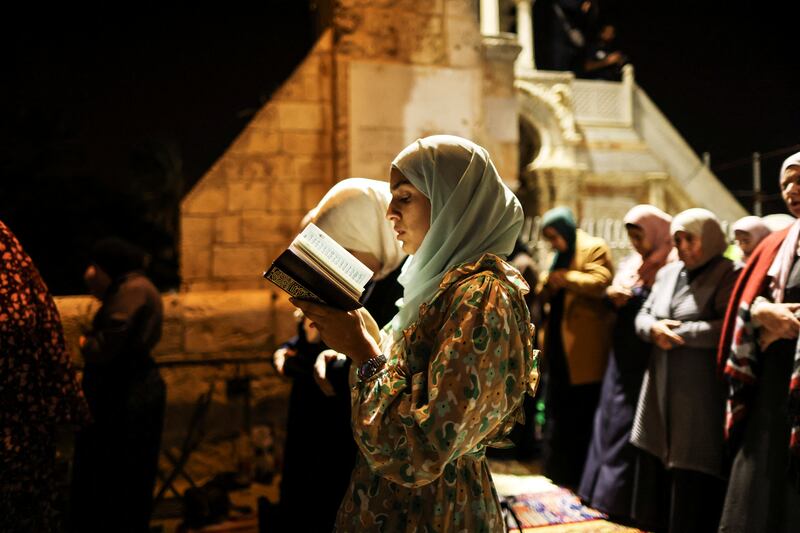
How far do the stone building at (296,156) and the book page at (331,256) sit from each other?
3.00m

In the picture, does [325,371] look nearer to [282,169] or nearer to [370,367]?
[370,367]

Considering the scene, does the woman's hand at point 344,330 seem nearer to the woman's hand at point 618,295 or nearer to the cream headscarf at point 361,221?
the cream headscarf at point 361,221

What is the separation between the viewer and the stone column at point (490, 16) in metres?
13.9

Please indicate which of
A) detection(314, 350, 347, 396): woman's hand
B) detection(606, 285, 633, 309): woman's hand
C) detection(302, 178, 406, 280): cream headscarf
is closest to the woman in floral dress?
detection(314, 350, 347, 396): woman's hand

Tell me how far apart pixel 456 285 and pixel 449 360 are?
7.0 inches

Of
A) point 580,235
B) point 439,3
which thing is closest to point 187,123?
point 439,3

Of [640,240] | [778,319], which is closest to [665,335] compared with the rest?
[778,319]

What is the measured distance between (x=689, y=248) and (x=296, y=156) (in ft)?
9.61

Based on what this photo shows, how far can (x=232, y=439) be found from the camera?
14.0ft

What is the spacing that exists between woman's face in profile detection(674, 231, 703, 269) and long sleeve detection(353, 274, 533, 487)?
2.29m

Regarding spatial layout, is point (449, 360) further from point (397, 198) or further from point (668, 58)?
point (668, 58)

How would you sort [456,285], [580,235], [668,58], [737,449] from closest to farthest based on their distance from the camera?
[456,285], [737,449], [580,235], [668,58]

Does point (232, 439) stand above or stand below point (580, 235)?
below

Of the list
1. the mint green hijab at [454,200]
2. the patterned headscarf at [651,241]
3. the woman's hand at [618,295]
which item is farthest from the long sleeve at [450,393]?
the patterned headscarf at [651,241]
